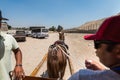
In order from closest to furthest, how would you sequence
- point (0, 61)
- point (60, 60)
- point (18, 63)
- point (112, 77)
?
point (112, 77)
point (0, 61)
point (18, 63)
point (60, 60)


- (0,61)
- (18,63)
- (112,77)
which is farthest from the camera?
(18,63)

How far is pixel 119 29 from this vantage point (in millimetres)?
1303

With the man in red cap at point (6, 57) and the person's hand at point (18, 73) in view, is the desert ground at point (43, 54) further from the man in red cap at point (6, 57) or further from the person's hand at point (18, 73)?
the man in red cap at point (6, 57)

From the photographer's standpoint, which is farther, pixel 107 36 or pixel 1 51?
pixel 1 51

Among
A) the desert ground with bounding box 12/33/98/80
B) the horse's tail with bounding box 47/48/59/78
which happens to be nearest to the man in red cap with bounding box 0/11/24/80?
the horse's tail with bounding box 47/48/59/78

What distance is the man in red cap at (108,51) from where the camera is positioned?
1.27 metres

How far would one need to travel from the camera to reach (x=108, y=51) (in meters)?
1.29

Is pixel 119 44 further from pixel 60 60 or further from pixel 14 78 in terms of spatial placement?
pixel 60 60

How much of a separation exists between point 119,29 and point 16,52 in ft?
10.9

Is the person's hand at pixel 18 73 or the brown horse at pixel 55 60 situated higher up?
the person's hand at pixel 18 73

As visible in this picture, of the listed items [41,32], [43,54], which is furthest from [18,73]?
[41,32]

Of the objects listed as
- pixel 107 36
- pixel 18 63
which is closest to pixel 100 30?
pixel 107 36

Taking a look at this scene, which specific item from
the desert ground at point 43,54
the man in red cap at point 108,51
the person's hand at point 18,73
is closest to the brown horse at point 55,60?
the desert ground at point 43,54

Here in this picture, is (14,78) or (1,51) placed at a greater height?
(1,51)
